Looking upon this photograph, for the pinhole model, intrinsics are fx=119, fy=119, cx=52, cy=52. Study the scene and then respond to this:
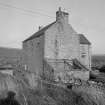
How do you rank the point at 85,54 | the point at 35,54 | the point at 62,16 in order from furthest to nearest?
the point at 85,54 → the point at 35,54 → the point at 62,16

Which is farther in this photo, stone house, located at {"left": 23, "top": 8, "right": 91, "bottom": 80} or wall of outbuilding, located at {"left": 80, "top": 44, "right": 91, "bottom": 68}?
wall of outbuilding, located at {"left": 80, "top": 44, "right": 91, "bottom": 68}

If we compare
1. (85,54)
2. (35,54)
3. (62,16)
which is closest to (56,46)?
(35,54)

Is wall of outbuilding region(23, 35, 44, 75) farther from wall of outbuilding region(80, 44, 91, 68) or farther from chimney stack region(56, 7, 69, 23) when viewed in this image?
wall of outbuilding region(80, 44, 91, 68)

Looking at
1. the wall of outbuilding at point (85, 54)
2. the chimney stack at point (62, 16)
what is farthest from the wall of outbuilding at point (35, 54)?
the wall of outbuilding at point (85, 54)

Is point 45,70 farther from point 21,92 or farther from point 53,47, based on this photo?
point 21,92

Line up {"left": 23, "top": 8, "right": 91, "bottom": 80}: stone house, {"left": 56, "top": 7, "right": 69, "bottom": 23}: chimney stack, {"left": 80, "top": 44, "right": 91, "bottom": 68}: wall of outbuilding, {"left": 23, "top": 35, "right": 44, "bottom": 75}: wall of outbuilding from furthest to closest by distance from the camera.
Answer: {"left": 80, "top": 44, "right": 91, "bottom": 68}: wall of outbuilding < {"left": 56, "top": 7, "right": 69, "bottom": 23}: chimney stack < {"left": 23, "top": 35, "right": 44, "bottom": 75}: wall of outbuilding < {"left": 23, "top": 8, "right": 91, "bottom": 80}: stone house

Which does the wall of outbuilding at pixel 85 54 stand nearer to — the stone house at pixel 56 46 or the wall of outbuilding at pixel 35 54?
the stone house at pixel 56 46

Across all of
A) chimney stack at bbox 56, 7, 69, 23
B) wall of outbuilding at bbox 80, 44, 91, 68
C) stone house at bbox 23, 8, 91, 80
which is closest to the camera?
A: stone house at bbox 23, 8, 91, 80

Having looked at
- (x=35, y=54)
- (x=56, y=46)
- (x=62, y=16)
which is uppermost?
(x=62, y=16)

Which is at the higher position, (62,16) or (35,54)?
(62,16)

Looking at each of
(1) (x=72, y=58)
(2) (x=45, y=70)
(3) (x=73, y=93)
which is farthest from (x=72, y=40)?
(3) (x=73, y=93)

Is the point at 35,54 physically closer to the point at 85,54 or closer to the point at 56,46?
the point at 56,46

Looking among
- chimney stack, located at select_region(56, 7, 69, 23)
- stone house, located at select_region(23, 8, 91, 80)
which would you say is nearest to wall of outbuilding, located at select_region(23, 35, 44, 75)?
stone house, located at select_region(23, 8, 91, 80)

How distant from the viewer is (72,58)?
22.6m
